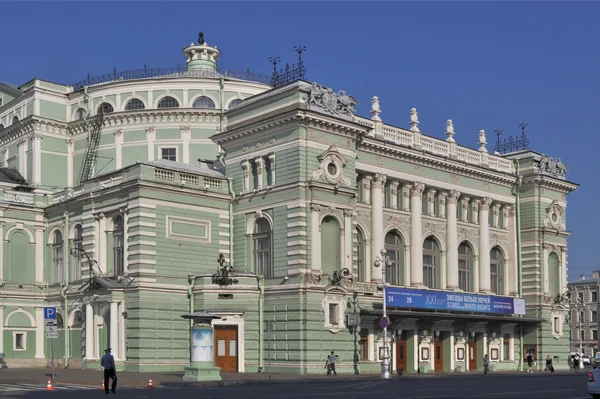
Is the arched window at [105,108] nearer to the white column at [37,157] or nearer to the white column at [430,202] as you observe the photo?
the white column at [37,157]

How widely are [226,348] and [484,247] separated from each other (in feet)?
80.6

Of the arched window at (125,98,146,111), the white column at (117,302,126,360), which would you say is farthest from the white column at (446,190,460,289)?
the arched window at (125,98,146,111)

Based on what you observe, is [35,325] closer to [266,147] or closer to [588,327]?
[266,147]

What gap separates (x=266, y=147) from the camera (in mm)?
57500

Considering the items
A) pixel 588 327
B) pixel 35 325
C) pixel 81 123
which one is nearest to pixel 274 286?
pixel 35 325

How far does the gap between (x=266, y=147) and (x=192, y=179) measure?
5.18 metres

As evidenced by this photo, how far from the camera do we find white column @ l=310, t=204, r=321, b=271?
54688 mm

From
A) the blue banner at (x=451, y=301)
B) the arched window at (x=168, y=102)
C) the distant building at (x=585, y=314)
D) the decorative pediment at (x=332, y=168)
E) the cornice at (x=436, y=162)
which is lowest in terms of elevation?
the distant building at (x=585, y=314)

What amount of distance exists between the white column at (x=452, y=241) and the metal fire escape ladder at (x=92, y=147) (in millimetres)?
27120

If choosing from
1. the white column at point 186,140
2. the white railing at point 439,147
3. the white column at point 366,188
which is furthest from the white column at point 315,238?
the white column at point 186,140

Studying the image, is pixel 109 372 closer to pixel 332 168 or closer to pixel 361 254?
pixel 332 168

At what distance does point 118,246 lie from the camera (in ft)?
191

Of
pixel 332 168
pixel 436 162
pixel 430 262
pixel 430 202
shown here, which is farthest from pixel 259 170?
pixel 430 262

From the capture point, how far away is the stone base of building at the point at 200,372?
44.0m
